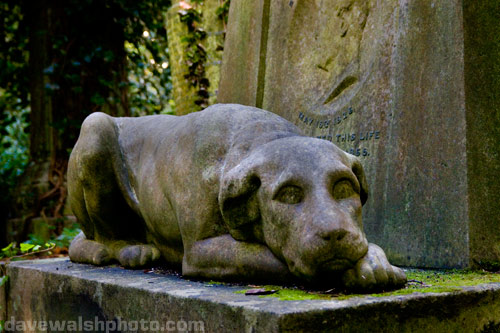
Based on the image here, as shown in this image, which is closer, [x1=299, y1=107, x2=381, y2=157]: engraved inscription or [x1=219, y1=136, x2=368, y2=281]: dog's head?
[x1=219, y1=136, x2=368, y2=281]: dog's head

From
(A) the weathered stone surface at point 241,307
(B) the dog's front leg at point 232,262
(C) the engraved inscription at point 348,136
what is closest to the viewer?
(A) the weathered stone surface at point 241,307

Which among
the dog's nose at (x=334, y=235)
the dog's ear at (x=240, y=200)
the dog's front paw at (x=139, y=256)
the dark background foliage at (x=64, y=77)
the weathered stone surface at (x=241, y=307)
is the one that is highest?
the dark background foliage at (x=64, y=77)

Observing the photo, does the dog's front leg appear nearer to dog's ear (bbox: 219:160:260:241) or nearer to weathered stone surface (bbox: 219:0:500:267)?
dog's ear (bbox: 219:160:260:241)

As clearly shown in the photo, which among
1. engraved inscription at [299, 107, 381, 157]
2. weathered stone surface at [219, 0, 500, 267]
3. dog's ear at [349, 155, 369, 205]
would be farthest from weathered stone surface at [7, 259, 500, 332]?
engraved inscription at [299, 107, 381, 157]

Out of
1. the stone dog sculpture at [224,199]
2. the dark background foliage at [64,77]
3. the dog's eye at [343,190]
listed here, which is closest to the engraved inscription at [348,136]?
the stone dog sculpture at [224,199]

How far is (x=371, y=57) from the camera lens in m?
3.91

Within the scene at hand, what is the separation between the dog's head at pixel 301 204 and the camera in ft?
7.40

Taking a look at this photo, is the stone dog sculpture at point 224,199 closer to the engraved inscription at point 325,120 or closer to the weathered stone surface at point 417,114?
the weathered stone surface at point 417,114

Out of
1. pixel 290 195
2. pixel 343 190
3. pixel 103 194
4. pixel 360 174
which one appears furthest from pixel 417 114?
pixel 103 194

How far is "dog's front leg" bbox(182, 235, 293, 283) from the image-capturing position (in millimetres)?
2523

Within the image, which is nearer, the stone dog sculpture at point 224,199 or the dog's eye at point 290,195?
the stone dog sculpture at point 224,199

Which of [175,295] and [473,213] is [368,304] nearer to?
[175,295]

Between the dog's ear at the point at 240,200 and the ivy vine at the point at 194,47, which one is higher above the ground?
the ivy vine at the point at 194,47

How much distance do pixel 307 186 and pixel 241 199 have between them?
1.20 feet
